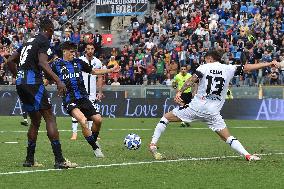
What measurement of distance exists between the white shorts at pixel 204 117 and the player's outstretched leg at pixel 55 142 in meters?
2.96

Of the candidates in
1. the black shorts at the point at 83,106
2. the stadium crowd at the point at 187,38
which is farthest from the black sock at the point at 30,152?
the stadium crowd at the point at 187,38

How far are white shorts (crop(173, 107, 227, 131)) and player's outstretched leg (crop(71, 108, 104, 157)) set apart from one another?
68.1 inches

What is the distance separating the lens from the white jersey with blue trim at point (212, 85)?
14938mm

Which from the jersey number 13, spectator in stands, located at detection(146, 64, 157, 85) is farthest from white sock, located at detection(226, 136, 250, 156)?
spectator in stands, located at detection(146, 64, 157, 85)

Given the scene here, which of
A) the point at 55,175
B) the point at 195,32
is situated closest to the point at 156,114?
the point at 195,32

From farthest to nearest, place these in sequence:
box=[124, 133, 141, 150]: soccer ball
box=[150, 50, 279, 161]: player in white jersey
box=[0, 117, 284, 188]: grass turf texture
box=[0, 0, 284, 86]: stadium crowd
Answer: box=[0, 0, 284, 86]: stadium crowd
box=[124, 133, 141, 150]: soccer ball
box=[150, 50, 279, 161]: player in white jersey
box=[0, 117, 284, 188]: grass turf texture

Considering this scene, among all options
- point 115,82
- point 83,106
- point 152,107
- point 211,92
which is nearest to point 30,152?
point 83,106

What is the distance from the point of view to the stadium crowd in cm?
3762

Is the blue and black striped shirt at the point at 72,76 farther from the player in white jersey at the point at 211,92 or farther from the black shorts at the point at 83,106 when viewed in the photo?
the player in white jersey at the point at 211,92

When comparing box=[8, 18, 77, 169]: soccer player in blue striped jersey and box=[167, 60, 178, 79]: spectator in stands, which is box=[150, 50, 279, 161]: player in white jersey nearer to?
box=[8, 18, 77, 169]: soccer player in blue striped jersey

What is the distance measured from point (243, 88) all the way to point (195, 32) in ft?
26.1

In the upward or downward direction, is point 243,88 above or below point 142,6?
below

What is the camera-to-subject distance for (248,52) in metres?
37.7

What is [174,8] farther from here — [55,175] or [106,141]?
[55,175]
